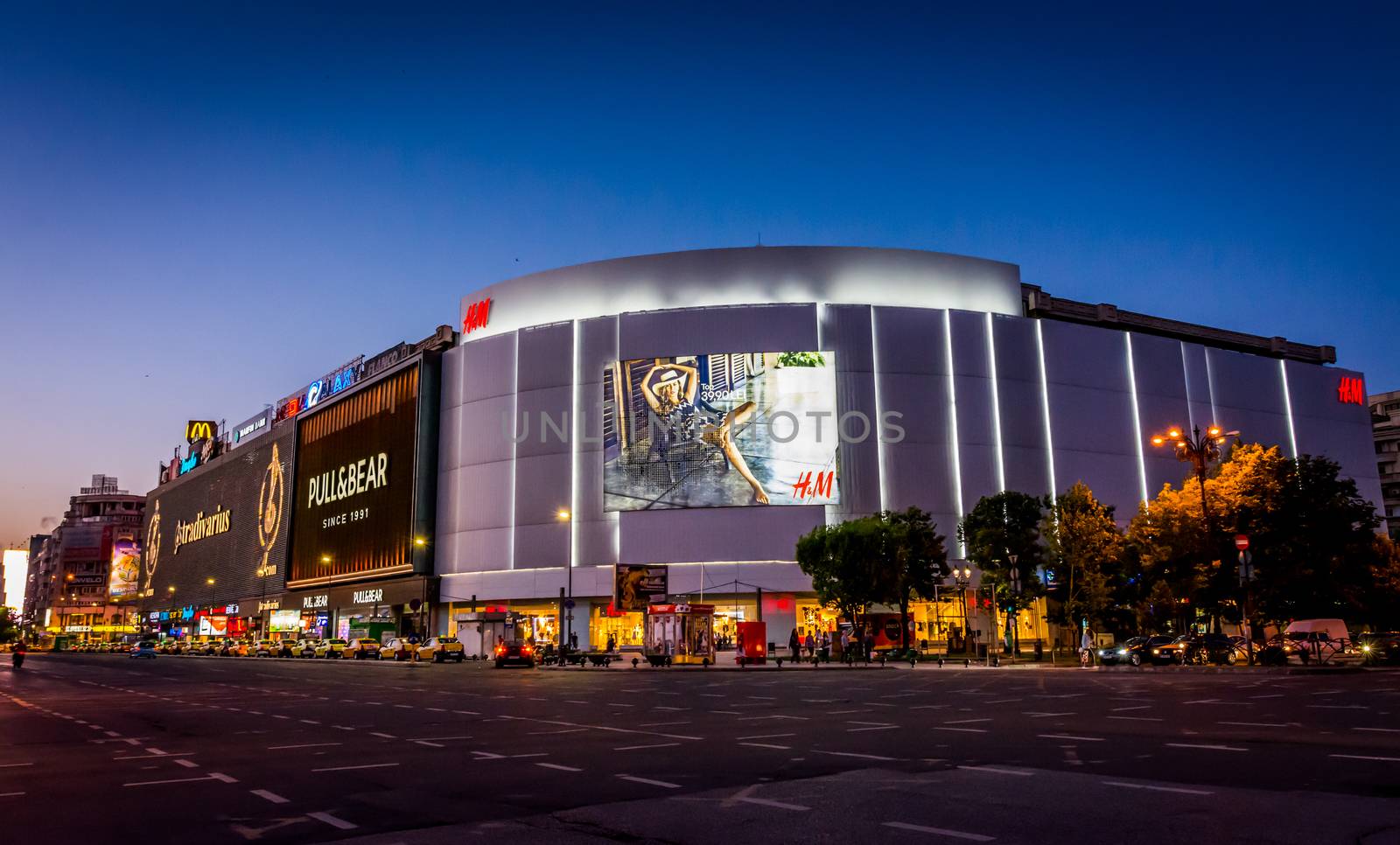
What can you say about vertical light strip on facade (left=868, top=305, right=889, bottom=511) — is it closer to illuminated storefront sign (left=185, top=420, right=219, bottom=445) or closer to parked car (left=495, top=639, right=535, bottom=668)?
parked car (left=495, top=639, right=535, bottom=668)

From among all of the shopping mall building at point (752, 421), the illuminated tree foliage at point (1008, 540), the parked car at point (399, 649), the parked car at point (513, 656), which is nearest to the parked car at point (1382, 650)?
the illuminated tree foliage at point (1008, 540)

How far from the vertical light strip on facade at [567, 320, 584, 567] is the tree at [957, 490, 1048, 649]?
3228 cm

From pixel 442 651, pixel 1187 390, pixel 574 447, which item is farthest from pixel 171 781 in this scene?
pixel 1187 390

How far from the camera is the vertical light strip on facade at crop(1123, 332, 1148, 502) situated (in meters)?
83.7

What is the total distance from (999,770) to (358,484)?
334ft

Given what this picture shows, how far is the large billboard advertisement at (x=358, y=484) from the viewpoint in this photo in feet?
313

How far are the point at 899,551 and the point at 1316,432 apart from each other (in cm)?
5982

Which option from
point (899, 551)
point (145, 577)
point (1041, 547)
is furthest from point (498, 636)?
point (145, 577)

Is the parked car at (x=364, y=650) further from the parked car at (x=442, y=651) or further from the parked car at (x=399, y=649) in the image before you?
the parked car at (x=442, y=651)

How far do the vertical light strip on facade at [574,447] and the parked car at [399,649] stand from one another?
1507 centimetres

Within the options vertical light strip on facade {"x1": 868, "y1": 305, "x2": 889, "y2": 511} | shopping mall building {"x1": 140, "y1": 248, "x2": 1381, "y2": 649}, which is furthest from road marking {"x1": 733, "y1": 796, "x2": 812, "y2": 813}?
vertical light strip on facade {"x1": 868, "y1": 305, "x2": 889, "y2": 511}

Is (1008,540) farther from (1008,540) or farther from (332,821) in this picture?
(332,821)

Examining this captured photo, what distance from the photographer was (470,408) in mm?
89500

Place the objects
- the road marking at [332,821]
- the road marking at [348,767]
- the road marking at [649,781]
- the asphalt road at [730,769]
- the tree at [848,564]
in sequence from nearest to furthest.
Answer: the asphalt road at [730,769] < the road marking at [332,821] < the road marking at [649,781] < the road marking at [348,767] < the tree at [848,564]
